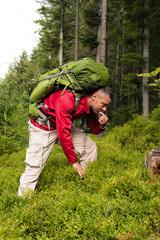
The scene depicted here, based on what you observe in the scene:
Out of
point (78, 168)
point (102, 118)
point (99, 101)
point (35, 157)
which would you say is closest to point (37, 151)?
point (35, 157)

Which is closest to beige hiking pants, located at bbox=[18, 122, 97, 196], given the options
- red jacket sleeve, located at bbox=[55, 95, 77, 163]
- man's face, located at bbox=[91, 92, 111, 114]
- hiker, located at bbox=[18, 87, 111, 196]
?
hiker, located at bbox=[18, 87, 111, 196]

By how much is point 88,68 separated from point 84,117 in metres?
1.21

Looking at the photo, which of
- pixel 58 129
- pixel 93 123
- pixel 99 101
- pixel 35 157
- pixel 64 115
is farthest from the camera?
pixel 93 123

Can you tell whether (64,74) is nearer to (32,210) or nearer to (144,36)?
(32,210)

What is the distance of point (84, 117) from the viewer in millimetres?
4277

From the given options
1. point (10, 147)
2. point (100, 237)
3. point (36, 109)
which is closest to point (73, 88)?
point (36, 109)

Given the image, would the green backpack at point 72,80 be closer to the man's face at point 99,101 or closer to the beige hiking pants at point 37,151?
the man's face at point 99,101

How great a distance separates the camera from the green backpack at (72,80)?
3.43 metres

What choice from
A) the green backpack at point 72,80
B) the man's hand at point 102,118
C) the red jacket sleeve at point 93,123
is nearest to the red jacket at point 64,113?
the green backpack at point 72,80

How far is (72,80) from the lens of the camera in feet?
11.7

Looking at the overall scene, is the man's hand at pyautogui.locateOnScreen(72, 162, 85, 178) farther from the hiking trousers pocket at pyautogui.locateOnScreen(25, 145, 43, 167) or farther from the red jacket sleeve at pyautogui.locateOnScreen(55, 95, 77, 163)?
the hiking trousers pocket at pyautogui.locateOnScreen(25, 145, 43, 167)

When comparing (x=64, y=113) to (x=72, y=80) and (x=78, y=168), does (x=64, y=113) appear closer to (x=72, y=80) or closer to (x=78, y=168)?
(x=72, y=80)

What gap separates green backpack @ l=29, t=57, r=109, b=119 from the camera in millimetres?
3432

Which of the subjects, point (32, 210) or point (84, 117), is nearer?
point (32, 210)
